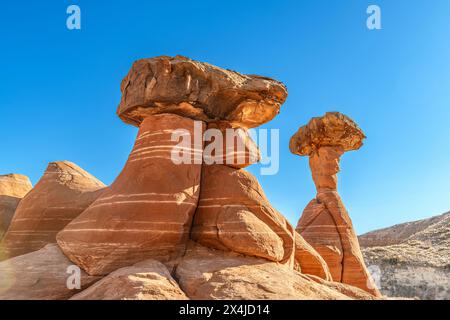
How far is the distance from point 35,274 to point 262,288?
3092mm

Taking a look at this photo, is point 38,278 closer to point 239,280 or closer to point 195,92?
point 239,280

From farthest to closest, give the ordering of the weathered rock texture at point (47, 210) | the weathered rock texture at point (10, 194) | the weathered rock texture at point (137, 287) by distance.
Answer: the weathered rock texture at point (10, 194), the weathered rock texture at point (47, 210), the weathered rock texture at point (137, 287)

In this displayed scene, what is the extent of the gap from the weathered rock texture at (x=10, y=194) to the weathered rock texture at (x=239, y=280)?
248 inches

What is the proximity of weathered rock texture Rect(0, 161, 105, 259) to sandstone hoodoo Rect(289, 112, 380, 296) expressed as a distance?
7.98 m

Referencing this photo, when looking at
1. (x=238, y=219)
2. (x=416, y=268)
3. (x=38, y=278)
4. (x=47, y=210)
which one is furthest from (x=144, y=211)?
(x=416, y=268)

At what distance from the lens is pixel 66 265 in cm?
532

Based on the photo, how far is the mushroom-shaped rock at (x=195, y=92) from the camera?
651 centimetres

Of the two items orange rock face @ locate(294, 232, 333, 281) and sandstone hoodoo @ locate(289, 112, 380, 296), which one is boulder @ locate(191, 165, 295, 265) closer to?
orange rock face @ locate(294, 232, 333, 281)

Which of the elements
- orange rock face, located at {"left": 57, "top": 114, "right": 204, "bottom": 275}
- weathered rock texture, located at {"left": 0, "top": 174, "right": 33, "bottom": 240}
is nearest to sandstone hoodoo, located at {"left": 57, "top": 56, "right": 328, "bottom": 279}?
orange rock face, located at {"left": 57, "top": 114, "right": 204, "bottom": 275}

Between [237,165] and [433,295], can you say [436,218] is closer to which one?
[433,295]

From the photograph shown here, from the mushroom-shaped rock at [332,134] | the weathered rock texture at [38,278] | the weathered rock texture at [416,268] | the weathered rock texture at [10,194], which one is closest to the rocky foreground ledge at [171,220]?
the weathered rock texture at [38,278]

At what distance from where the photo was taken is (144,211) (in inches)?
220

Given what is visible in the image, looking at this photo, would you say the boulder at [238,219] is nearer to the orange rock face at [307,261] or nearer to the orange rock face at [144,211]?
the orange rock face at [144,211]
